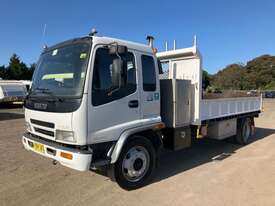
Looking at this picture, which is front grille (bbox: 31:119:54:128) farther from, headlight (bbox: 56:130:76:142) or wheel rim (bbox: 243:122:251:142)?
wheel rim (bbox: 243:122:251:142)

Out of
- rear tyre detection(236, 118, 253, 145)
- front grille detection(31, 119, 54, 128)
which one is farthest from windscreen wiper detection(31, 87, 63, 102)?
rear tyre detection(236, 118, 253, 145)

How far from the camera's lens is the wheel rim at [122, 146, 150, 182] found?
14.5 feet

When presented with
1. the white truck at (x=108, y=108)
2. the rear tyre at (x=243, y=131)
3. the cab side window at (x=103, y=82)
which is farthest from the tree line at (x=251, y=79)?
the cab side window at (x=103, y=82)

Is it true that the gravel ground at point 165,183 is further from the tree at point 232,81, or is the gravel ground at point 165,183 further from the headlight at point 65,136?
the tree at point 232,81

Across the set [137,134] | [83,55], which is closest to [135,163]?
[137,134]

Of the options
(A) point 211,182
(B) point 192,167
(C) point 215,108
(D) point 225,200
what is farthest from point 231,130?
(D) point 225,200

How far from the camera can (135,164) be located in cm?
455

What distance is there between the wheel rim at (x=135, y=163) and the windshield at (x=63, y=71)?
1.49 meters

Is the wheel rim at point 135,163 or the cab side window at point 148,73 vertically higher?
the cab side window at point 148,73

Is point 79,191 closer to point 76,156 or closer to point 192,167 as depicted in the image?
point 76,156

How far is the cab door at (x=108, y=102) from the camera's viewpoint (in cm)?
381

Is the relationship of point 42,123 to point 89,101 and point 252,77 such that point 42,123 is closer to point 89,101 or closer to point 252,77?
point 89,101

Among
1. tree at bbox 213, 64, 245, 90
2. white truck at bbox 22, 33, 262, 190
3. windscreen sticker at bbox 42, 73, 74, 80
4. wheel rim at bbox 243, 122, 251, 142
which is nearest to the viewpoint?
white truck at bbox 22, 33, 262, 190

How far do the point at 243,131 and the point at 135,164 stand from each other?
195 inches
